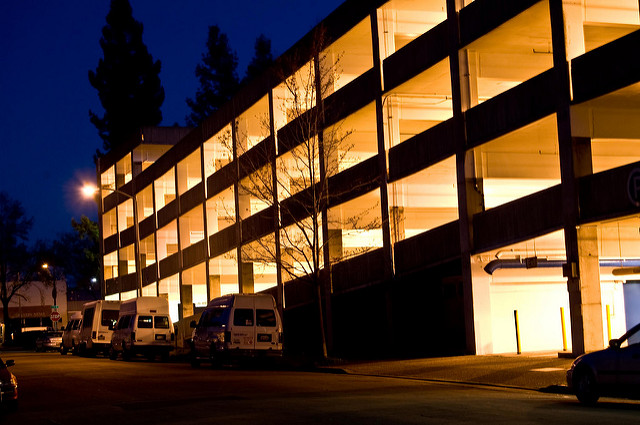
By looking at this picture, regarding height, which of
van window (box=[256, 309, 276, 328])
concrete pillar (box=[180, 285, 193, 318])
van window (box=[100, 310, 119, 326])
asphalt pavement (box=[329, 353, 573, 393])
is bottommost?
asphalt pavement (box=[329, 353, 573, 393])

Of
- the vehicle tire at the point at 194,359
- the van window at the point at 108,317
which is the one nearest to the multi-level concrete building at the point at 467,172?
the vehicle tire at the point at 194,359

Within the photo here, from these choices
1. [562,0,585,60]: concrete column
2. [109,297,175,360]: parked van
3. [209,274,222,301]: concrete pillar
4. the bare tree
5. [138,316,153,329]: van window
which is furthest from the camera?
[209,274,222,301]: concrete pillar

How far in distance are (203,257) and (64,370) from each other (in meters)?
23.1

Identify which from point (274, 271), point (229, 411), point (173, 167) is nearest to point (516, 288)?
point (229, 411)

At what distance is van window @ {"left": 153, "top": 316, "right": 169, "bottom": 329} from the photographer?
134 feet

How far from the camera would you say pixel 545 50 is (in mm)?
30891

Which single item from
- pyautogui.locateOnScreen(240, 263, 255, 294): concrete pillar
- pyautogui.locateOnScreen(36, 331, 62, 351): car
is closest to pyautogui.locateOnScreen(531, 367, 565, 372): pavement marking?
pyautogui.locateOnScreen(240, 263, 255, 294): concrete pillar

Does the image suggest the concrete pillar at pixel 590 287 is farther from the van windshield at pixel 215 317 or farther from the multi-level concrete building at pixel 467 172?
the van windshield at pixel 215 317

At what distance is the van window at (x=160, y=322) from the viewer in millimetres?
40969

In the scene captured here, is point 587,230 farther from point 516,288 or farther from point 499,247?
point 516,288

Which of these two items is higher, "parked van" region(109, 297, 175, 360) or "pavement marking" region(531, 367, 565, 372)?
"parked van" region(109, 297, 175, 360)

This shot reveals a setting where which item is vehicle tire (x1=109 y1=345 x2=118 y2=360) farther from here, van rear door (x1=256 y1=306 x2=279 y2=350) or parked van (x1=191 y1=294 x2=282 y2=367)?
van rear door (x1=256 y1=306 x2=279 y2=350)

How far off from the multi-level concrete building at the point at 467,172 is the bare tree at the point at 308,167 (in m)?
0.20

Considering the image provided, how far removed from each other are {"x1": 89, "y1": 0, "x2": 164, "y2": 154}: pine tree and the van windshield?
5925 cm
